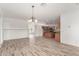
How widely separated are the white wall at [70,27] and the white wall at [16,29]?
3.45 feet

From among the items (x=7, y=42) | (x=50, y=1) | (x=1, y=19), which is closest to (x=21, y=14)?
(x=1, y=19)

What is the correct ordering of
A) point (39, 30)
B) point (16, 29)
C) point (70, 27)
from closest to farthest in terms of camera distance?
point (39, 30)
point (16, 29)
point (70, 27)

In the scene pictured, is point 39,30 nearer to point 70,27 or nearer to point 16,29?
point 16,29

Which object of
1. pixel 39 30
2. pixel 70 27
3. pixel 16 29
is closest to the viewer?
pixel 39 30

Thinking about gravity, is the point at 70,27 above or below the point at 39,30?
above

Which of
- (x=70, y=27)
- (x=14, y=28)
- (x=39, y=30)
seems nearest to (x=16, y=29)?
(x=14, y=28)

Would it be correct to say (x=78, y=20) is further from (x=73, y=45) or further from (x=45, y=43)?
(x=45, y=43)

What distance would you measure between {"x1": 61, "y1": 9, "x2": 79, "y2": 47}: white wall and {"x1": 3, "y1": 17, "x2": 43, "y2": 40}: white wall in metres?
1.05

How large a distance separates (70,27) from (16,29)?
7.60 ft

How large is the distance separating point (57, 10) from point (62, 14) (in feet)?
1.27

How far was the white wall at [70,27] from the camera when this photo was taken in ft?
Answer: 13.3

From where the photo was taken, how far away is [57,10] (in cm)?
372

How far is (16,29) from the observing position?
4027 mm

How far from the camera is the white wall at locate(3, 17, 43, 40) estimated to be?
12.9 feet
